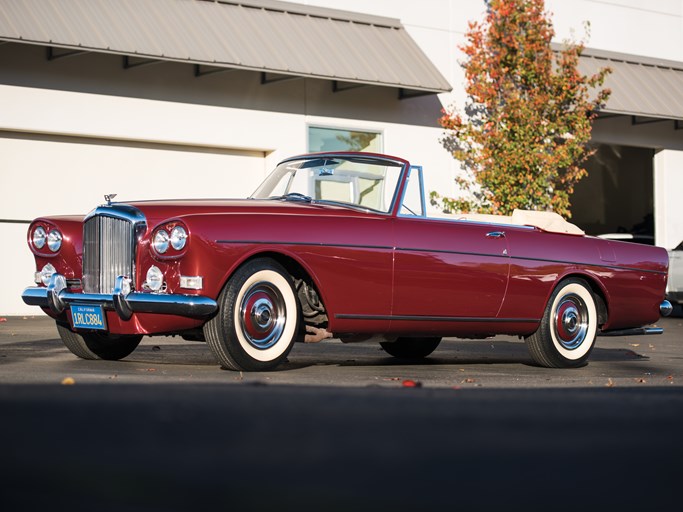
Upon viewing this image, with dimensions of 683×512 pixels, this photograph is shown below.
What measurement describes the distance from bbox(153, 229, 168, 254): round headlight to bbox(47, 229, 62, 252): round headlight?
1.16 meters

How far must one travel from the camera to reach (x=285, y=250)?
284 inches

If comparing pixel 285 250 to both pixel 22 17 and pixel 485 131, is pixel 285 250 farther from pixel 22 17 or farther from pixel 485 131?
pixel 485 131

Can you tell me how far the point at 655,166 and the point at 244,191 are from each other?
9.80m

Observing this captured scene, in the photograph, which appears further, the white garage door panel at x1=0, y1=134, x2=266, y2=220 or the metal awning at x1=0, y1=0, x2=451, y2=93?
the white garage door panel at x1=0, y1=134, x2=266, y2=220

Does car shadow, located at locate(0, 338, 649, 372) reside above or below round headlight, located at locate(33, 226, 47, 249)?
below

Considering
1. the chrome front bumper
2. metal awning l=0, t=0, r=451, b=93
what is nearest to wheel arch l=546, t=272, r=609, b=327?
the chrome front bumper

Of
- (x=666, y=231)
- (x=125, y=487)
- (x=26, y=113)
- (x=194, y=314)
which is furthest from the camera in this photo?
(x=666, y=231)

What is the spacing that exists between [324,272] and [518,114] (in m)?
12.2

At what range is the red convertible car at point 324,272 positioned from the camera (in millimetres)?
7035

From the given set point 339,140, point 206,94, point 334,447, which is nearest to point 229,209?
point 334,447

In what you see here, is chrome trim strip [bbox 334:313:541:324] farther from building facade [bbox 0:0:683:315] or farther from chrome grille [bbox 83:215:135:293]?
building facade [bbox 0:0:683:315]

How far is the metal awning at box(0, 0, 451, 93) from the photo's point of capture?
14.6 meters

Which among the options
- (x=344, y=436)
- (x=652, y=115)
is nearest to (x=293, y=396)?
(x=344, y=436)

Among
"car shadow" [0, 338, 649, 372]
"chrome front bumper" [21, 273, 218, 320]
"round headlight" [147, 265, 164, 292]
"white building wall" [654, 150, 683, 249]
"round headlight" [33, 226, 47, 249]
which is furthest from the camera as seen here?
"white building wall" [654, 150, 683, 249]
